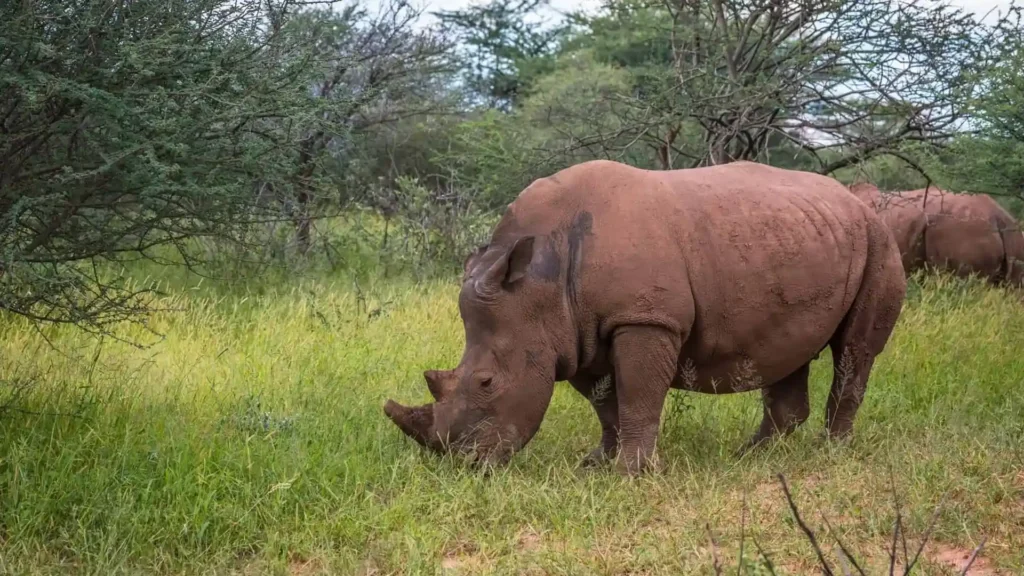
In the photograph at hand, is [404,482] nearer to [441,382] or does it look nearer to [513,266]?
[441,382]

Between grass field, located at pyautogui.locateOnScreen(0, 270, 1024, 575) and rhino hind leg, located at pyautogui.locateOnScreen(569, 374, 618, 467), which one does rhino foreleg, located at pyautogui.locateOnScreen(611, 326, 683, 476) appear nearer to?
grass field, located at pyautogui.locateOnScreen(0, 270, 1024, 575)

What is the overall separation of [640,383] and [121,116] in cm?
250

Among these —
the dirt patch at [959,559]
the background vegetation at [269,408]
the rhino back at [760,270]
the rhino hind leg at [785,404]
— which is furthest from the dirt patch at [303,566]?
the rhino hind leg at [785,404]

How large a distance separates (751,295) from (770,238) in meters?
0.30

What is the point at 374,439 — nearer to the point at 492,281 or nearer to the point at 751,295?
the point at 492,281

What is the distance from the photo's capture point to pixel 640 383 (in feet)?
15.8

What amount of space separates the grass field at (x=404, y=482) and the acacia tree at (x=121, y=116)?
29.8 inches

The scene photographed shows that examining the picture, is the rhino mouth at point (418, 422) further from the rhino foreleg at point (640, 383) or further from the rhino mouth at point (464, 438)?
the rhino foreleg at point (640, 383)

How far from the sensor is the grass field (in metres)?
4.02

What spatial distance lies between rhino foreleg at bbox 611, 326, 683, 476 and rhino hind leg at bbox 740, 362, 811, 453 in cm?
120

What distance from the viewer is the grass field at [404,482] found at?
4.02 metres

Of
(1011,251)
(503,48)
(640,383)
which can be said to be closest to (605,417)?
(640,383)

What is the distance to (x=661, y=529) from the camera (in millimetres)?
4227

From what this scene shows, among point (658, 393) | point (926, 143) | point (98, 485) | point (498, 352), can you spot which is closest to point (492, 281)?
point (498, 352)
